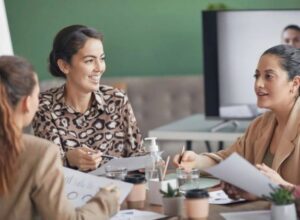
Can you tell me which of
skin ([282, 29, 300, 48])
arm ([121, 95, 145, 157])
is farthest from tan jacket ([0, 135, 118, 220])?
skin ([282, 29, 300, 48])

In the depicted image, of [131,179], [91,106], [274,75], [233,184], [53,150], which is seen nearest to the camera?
[53,150]

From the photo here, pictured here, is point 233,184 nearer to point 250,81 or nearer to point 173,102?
point 250,81

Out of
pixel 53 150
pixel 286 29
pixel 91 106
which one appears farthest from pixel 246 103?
pixel 53 150

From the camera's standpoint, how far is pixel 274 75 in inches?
112

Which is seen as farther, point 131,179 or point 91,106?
point 91,106

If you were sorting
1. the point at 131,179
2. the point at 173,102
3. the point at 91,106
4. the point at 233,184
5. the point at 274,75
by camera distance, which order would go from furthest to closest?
the point at 173,102, the point at 91,106, the point at 274,75, the point at 131,179, the point at 233,184

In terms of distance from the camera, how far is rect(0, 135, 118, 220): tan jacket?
6.84ft

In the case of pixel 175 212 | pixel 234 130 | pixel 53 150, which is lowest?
pixel 234 130

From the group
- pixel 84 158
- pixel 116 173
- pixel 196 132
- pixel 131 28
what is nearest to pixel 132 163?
pixel 116 173

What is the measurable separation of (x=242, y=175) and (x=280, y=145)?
1.74 ft

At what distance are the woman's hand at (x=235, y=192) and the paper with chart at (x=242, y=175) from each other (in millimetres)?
194

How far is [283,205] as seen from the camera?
88.0 inches

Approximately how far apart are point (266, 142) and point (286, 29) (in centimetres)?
230

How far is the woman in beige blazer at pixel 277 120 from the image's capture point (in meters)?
2.77
